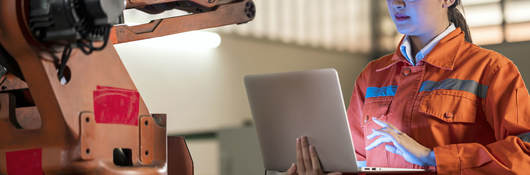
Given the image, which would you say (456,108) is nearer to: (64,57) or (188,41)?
(64,57)

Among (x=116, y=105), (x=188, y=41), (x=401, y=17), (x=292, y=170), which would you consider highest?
(x=401, y=17)

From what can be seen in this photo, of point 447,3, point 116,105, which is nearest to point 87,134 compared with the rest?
point 116,105

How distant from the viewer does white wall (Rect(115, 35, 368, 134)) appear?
19.5ft

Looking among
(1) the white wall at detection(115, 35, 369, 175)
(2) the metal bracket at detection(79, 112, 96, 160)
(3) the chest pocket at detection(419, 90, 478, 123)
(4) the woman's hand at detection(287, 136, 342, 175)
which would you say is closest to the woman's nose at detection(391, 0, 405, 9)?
(3) the chest pocket at detection(419, 90, 478, 123)

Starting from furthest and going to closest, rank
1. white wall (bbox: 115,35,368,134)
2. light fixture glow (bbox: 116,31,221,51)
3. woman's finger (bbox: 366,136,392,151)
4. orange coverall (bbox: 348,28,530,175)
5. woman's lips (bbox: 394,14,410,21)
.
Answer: light fixture glow (bbox: 116,31,221,51) < white wall (bbox: 115,35,368,134) < woman's lips (bbox: 394,14,410,21) < woman's finger (bbox: 366,136,392,151) < orange coverall (bbox: 348,28,530,175)

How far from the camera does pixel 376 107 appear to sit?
1.73 m

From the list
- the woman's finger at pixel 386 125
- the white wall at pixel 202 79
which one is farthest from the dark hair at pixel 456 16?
the white wall at pixel 202 79

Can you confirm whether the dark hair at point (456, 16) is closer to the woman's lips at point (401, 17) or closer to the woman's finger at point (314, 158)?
the woman's lips at point (401, 17)

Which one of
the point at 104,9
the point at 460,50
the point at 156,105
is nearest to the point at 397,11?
the point at 460,50

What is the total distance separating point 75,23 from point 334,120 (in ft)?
2.12

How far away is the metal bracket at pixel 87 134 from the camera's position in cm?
111

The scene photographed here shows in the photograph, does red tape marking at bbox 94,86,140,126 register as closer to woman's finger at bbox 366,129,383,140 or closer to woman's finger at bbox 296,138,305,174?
woman's finger at bbox 296,138,305,174

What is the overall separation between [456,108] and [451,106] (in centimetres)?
1

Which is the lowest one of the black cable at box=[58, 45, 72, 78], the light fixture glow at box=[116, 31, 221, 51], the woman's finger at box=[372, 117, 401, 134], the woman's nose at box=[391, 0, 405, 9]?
the light fixture glow at box=[116, 31, 221, 51]
